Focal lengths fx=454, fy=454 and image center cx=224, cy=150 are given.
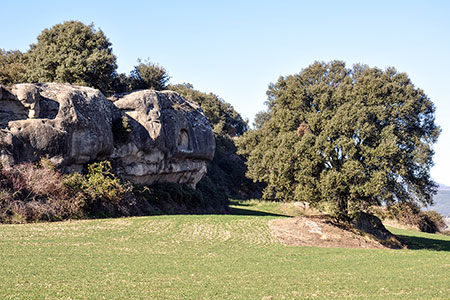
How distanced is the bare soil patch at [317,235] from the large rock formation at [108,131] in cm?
1393

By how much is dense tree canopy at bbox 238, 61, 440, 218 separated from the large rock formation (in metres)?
10.7

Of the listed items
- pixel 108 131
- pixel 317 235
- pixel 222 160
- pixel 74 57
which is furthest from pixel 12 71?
pixel 222 160

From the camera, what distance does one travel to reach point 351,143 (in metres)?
28.8

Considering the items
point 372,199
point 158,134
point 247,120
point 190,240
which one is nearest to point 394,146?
point 372,199

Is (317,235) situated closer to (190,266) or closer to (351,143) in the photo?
(351,143)

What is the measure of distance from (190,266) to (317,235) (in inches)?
542

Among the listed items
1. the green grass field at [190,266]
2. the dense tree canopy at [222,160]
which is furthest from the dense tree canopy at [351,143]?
the dense tree canopy at [222,160]

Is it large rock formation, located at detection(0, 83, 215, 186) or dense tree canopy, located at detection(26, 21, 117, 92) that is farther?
dense tree canopy, located at detection(26, 21, 117, 92)

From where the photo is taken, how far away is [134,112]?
40125 mm

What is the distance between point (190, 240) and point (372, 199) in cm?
1307

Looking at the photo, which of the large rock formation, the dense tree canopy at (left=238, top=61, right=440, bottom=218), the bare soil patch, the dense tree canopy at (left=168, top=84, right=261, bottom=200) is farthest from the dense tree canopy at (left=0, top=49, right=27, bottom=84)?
the bare soil patch

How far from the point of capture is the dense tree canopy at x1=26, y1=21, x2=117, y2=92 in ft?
144

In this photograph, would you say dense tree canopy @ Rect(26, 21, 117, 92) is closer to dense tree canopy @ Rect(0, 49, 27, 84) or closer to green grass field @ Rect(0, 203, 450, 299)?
dense tree canopy @ Rect(0, 49, 27, 84)

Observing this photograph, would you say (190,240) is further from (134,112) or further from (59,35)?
(59,35)
